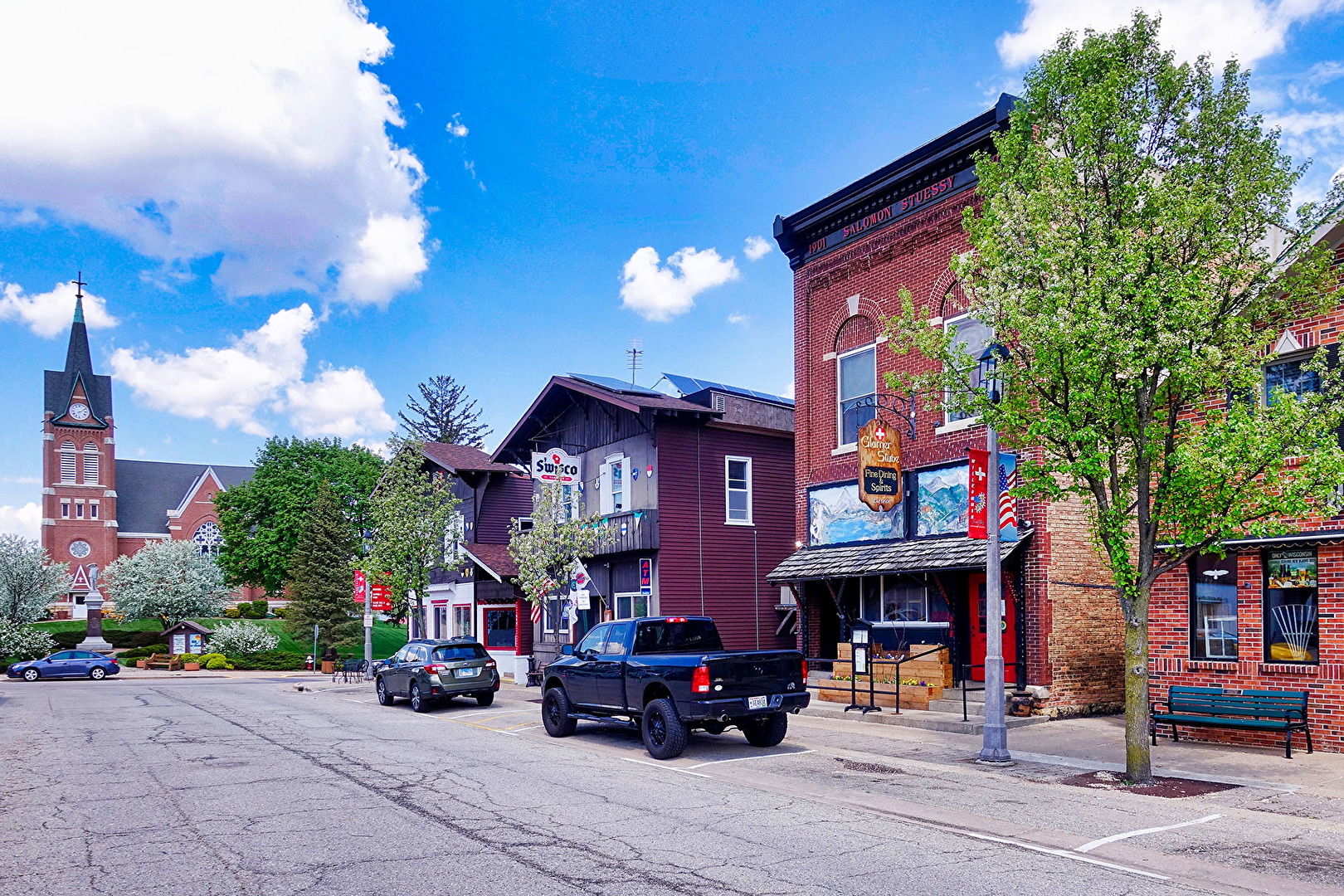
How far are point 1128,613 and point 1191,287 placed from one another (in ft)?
12.7

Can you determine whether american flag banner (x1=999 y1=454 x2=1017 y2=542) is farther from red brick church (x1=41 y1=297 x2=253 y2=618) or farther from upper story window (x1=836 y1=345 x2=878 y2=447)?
red brick church (x1=41 y1=297 x2=253 y2=618)

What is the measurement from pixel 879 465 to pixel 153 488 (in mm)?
91013

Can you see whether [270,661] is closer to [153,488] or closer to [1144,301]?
[1144,301]

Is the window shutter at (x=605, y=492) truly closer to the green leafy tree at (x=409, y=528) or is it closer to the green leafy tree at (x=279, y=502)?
the green leafy tree at (x=409, y=528)

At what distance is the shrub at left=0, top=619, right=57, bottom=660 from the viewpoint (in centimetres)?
4731

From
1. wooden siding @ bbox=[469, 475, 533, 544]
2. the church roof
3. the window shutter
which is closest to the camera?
the window shutter

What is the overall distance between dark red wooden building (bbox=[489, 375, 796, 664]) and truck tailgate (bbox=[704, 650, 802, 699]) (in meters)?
12.8

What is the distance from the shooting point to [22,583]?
5172 centimetres

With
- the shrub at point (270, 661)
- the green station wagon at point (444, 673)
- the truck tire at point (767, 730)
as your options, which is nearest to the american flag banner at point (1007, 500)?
the truck tire at point (767, 730)

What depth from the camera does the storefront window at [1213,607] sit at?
49.3 feet

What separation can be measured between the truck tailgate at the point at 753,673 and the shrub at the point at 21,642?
46179mm

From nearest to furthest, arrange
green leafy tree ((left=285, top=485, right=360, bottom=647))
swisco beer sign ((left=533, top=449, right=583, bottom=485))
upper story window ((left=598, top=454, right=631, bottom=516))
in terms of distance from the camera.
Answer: swisco beer sign ((left=533, top=449, right=583, bottom=485)) < upper story window ((left=598, top=454, right=631, bottom=516)) < green leafy tree ((left=285, top=485, right=360, bottom=647))


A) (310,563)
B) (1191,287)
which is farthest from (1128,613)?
(310,563)

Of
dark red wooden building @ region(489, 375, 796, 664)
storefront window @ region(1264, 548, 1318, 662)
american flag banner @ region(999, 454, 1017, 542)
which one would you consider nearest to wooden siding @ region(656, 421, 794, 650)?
dark red wooden building @ region(489, 375, 796, 664)
